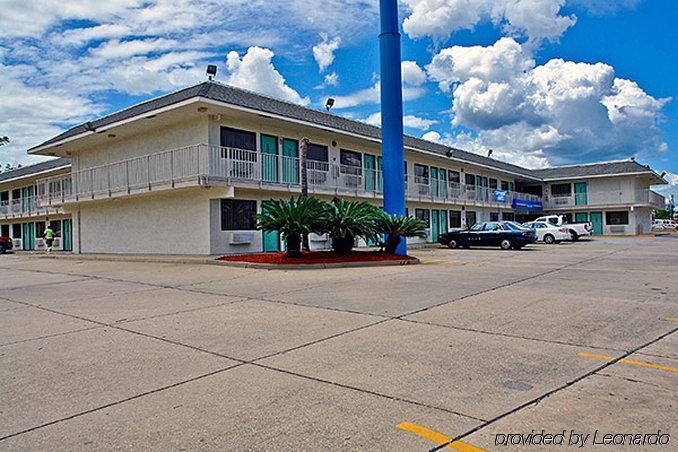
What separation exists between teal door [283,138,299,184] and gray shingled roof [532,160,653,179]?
109ft

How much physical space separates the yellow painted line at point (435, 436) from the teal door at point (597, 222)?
4860 cm

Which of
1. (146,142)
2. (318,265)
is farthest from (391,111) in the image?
(146,142)

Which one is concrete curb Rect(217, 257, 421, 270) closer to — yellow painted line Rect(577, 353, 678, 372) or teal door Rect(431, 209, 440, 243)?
yellow painted line Rect(577, 353, 678, 372)

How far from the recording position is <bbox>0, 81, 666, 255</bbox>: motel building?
20672 mm

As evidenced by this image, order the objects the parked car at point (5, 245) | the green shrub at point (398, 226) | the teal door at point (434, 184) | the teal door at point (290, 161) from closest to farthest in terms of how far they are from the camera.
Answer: the green shrub at point (398, 226) < the teal door at point (290, 161) < the teal door at point (434, 184) < the parked car at point (5, 245)

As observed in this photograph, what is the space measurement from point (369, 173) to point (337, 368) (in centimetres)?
2356

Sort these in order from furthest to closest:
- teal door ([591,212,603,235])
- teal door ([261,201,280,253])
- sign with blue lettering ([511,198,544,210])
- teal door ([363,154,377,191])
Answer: teal door ([591,212,603,235]) → sign with blue lettering ([511,198,544,210]) → teal door ([363,154,377,191]) → teal door ([261,201,280,253])

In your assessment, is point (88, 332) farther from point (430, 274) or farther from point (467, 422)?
point (430, 274)

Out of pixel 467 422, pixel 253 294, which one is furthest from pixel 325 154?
pixel 467 422

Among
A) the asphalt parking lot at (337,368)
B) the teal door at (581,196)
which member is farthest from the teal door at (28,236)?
the teal door at (581,196)

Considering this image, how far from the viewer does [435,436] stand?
138 inches

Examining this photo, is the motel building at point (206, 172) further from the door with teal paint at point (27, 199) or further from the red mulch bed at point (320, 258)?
the red mulch bed at point (320, 258)

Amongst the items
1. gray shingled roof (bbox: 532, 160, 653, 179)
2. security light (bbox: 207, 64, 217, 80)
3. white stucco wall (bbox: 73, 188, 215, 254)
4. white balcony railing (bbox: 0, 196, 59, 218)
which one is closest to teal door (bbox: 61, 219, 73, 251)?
white balcony railing (bbox: 0, 196, 59, 218)

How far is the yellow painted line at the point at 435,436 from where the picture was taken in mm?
3316
